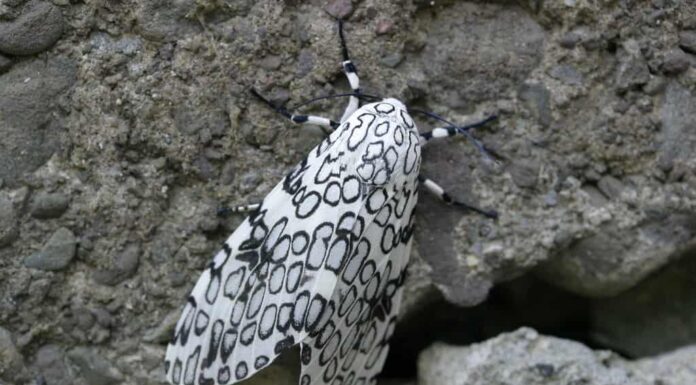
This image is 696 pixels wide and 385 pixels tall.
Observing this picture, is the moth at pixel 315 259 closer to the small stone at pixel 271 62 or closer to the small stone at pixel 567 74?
the small stone at pixel 271 62

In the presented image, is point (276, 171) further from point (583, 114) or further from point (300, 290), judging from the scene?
point (583, 114)

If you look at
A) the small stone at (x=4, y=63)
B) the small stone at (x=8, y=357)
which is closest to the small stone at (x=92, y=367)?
the small stone at (x=8, y=357)

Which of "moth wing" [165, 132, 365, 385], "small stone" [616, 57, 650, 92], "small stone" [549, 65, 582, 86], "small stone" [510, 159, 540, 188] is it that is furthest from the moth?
"small stone" [616, 57, 650, 92]

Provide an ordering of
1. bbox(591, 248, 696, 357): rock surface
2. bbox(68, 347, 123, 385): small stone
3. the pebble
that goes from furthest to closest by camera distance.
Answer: bbox(591, 248, 696, 357): rock surface
bbox(68, 347, 123, 385): small stone
the pebble

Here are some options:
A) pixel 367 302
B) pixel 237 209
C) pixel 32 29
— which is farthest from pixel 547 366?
pixel 32 29

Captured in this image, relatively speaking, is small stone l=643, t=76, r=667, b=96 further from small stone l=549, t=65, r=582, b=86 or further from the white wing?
the white wing

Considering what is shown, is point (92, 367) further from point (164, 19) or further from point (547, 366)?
point (547, 366)
